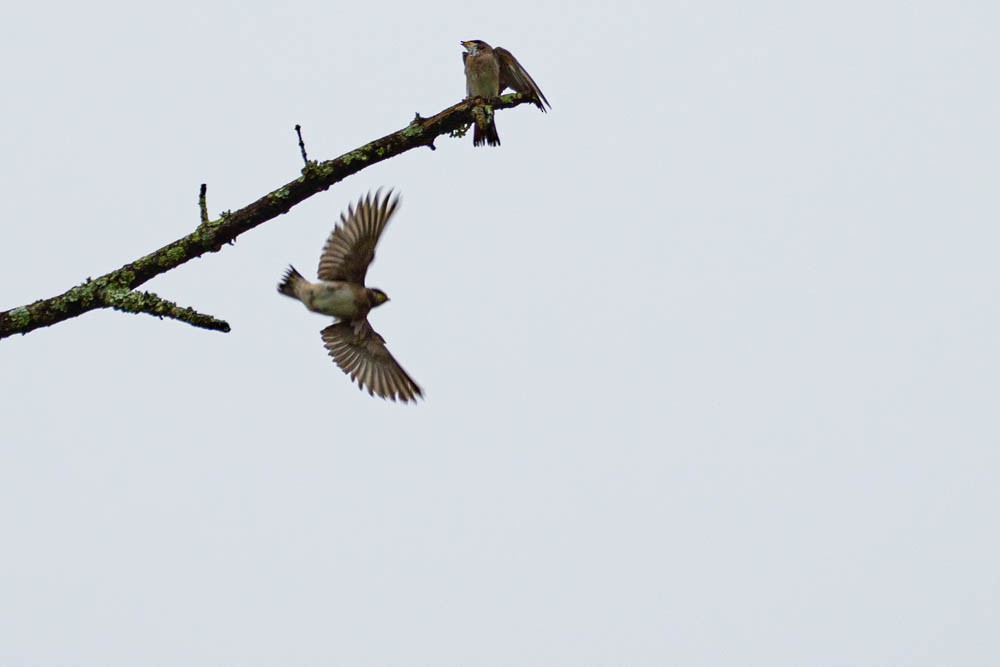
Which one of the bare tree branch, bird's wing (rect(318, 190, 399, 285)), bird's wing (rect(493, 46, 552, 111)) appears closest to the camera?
the bare tree branch

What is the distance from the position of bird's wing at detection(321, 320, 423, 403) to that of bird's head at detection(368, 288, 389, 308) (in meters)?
0.22

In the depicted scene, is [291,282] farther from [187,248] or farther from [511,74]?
[511,74]

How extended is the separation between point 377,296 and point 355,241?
1.48 ft

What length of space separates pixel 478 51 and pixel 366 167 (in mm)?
7706

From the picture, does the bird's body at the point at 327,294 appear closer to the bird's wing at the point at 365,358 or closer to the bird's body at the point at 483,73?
the bird's wing at the point at 365,358

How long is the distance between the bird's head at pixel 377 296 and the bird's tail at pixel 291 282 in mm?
457

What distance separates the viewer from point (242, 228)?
5.33 meters

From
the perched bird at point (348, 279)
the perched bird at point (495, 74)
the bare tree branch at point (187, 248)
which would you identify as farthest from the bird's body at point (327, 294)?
the perched bird at point (495, 74)

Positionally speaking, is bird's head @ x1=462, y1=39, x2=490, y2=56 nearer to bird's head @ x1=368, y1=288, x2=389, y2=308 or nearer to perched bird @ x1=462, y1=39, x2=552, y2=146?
perched bird @ x1=462, y1=39, x2=552, y2=146

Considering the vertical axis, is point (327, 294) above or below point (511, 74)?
below

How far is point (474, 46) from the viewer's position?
12930 mm

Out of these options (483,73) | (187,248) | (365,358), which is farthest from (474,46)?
(187,248)

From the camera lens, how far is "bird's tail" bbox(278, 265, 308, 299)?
24.1 feet

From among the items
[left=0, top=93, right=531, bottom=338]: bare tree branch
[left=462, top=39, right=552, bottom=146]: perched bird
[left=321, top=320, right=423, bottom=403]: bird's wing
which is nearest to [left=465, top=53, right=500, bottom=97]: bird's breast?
[left=462, top=39, right=552, bottom=146]: perched bird
